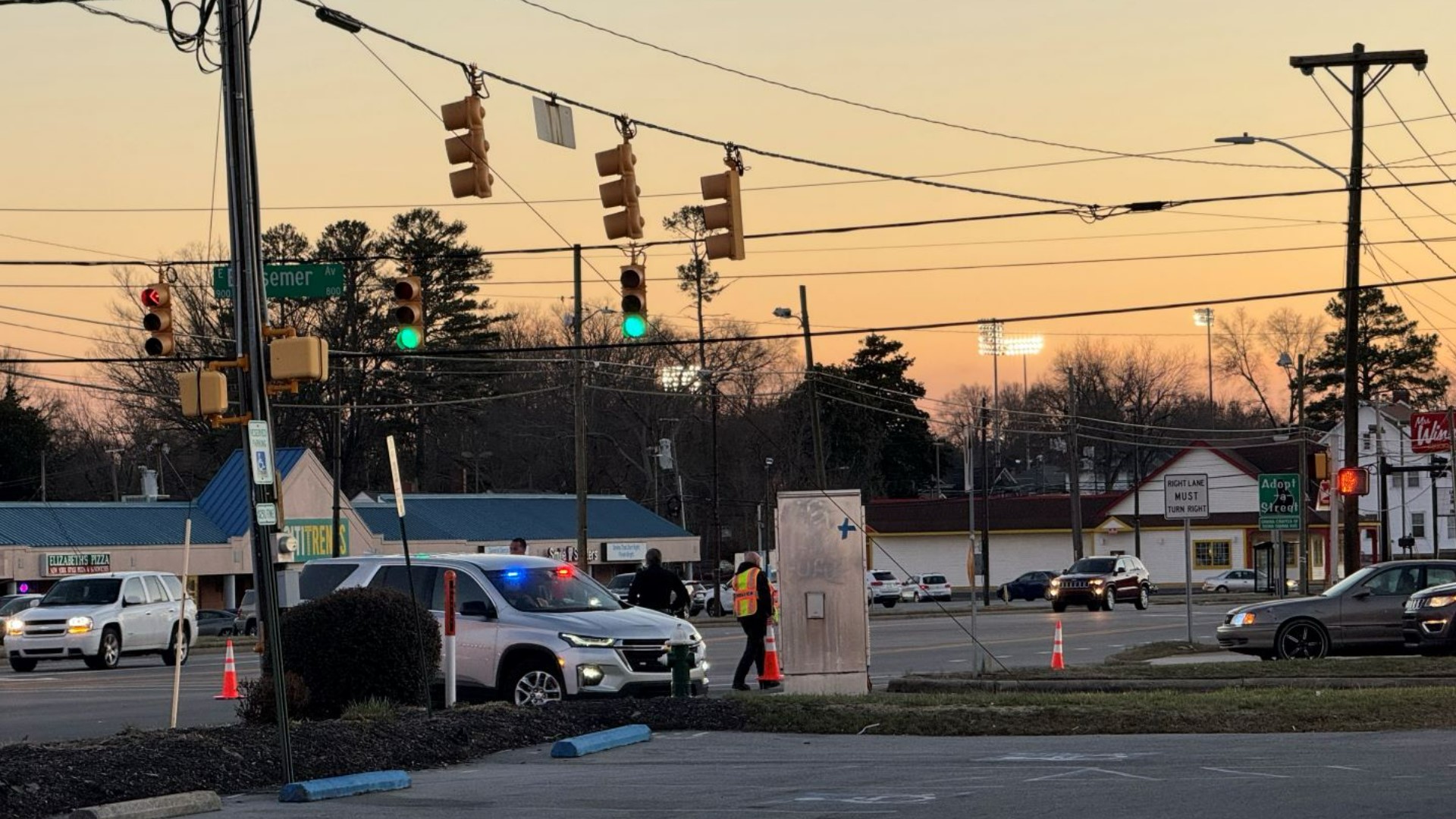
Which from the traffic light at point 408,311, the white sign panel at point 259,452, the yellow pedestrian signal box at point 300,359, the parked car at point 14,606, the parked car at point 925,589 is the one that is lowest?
the parked car at point 925,589

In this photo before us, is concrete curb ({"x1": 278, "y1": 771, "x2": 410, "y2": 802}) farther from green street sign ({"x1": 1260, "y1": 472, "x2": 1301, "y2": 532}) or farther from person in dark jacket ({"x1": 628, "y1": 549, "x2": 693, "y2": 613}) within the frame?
green street sign ({"x1": 1260, "y1": 472, "x2": 1301, "y2": 532})

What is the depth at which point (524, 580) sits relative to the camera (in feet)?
65.0

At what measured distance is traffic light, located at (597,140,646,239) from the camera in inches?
819

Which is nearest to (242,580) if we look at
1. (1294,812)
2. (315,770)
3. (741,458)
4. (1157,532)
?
(741,458)

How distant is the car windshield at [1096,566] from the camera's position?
56.5 meters

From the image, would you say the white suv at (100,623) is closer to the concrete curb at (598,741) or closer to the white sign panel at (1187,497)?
the white sign panel at (1187,497)

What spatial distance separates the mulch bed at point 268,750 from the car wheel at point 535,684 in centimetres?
129

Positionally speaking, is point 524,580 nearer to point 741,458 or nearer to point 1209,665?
point 1209,665

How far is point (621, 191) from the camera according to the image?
2086cm

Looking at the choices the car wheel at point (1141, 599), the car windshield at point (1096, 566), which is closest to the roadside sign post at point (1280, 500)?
the car windshield at point (1096, 566)

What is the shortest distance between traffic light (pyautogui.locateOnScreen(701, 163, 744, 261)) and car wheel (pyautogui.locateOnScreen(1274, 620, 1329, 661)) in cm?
1017

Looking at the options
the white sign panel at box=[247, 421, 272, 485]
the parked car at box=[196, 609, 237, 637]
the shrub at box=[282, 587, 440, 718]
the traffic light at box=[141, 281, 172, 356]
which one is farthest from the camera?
the parked car at box=[196, 609, 237, 637]

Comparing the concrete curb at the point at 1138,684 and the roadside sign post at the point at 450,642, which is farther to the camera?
the concrete curb at the point at 1138,684

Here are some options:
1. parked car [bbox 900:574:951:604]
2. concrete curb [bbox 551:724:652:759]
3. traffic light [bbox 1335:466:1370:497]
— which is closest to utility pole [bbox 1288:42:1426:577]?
traffic light [bbox 1335:466:1370:497]
